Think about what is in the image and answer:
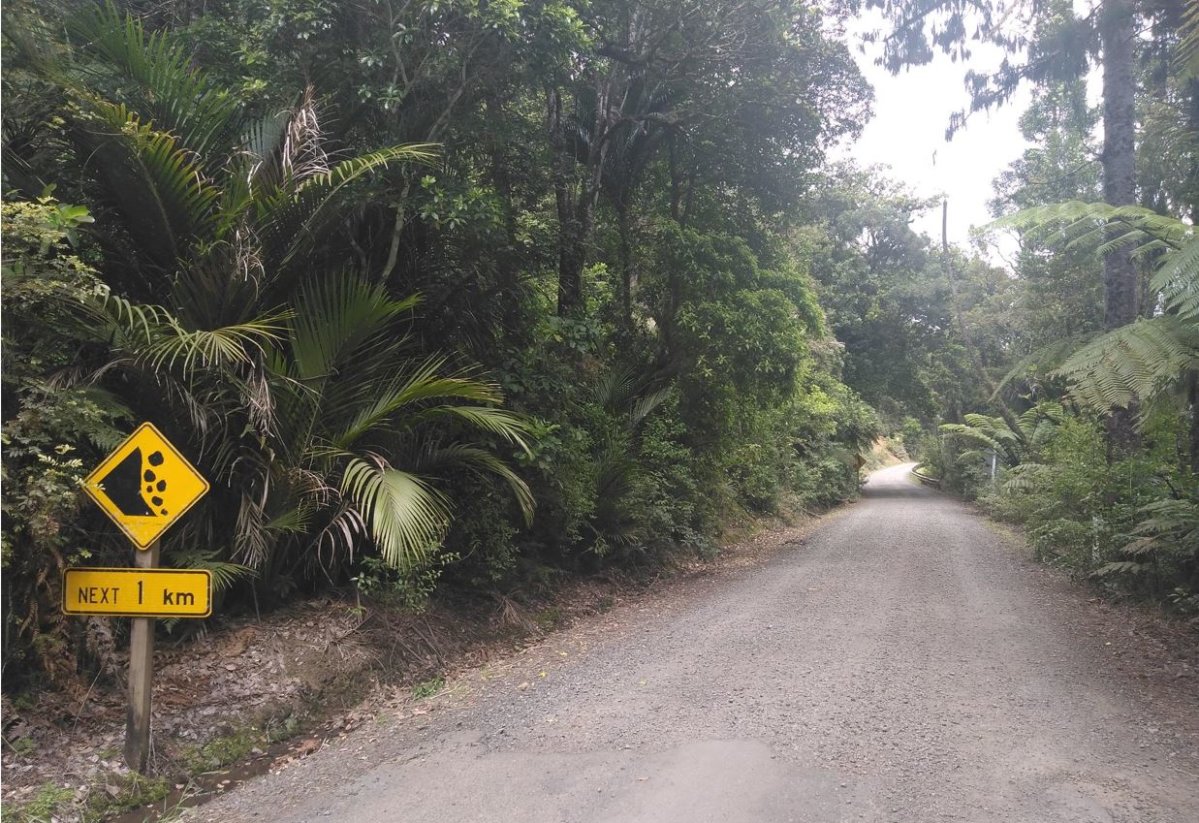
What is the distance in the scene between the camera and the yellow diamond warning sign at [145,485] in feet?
16.2

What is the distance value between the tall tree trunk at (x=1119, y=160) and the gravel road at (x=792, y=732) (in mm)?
3667

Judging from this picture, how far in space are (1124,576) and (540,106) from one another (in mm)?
9525

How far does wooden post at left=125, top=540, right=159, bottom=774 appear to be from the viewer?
509 cm

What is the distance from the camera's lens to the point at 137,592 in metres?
5.01

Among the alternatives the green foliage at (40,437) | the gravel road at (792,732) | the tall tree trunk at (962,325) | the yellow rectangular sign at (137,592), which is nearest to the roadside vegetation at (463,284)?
the green foliage at (40,437)

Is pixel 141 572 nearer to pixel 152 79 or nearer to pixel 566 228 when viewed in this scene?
pixel 152 79

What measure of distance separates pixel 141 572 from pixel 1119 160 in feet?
41.2

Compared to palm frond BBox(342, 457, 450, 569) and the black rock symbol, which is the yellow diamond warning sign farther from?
palm frond BBox(342, 457, 450, 569)

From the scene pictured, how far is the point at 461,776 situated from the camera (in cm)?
491

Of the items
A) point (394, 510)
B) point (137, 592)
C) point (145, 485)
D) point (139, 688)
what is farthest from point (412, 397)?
point (139, 688)

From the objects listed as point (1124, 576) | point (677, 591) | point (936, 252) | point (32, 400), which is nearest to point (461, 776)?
point (32, 400)

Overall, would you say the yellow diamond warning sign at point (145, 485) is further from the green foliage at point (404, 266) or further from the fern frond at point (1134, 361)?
the fern frond at point (1134, 361)

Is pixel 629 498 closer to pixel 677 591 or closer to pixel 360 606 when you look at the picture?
pixel 677 591

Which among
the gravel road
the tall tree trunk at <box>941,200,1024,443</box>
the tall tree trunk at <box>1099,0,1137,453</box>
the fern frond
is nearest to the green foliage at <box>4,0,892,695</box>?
the gravel road
